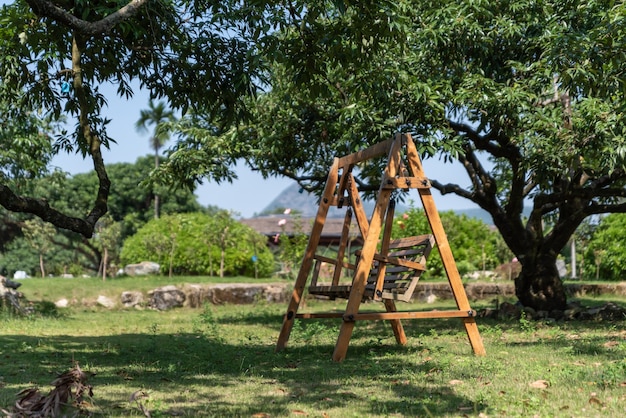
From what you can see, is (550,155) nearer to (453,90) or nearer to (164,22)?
(453,90)

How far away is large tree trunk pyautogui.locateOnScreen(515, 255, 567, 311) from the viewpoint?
13.1 meters

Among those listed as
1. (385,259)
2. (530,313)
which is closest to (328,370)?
(385,259)

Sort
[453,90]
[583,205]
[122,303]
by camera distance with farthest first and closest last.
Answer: [122,303], [583,205], [453,90]

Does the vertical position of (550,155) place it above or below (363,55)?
below

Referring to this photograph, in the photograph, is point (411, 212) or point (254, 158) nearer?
point (254, 158)

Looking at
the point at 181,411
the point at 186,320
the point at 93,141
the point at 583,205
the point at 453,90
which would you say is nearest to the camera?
the point at 181,411

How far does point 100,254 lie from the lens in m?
35.8

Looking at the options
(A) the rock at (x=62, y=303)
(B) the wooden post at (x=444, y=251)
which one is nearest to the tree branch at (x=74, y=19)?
(B) the wooden post at (x=444, y=251)

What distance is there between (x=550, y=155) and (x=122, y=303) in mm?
10475

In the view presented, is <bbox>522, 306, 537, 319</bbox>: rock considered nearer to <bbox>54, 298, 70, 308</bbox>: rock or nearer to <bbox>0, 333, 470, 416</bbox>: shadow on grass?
<bbox>0, 333, 470, 416</bbox>: shadow on grass

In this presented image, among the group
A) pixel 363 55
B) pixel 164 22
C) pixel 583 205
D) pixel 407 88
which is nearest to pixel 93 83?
pixel 164 22

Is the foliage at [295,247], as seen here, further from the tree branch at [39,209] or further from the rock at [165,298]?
the tree branch at [39,209]

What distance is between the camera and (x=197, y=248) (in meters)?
21.1

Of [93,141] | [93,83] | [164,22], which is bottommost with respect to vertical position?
[93,141]
